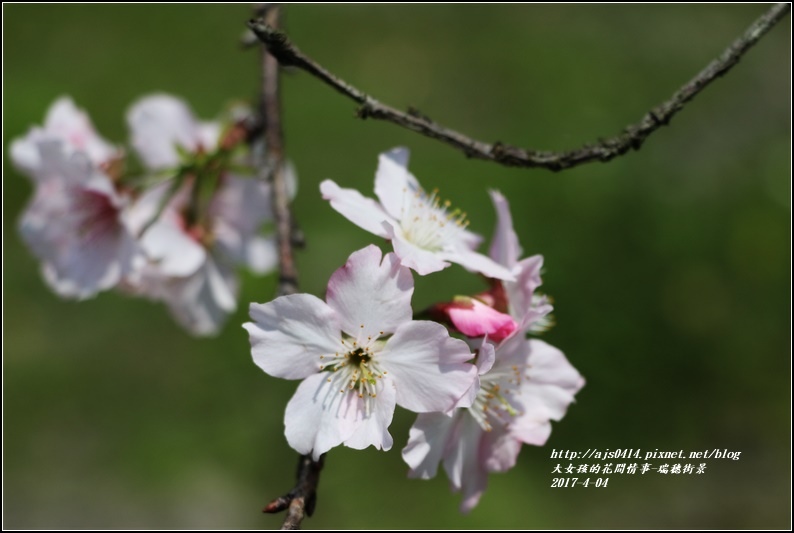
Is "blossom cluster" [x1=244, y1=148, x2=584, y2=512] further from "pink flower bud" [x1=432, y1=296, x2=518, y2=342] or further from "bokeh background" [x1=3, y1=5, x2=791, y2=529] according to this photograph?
"bokeh background" [x1=3, y1=5, x2=791, y2=529]

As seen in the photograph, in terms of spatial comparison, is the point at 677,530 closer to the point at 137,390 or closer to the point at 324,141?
the point at 137,390

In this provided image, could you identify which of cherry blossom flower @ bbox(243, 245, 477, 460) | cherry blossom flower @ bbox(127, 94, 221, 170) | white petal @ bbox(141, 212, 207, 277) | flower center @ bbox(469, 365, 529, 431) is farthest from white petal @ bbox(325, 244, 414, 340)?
cherry blossom flower @ bbox(127, 94, 221, 170)

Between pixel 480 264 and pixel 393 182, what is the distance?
8.6 inches

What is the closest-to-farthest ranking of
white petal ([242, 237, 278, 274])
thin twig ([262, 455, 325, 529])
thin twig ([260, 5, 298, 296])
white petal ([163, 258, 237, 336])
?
thin twig ([262, 455, 325, 529])
thin twig ([260, 5, 298, 296])
white petal ([163, 258, 237, 336])
white petal ([242, 237, 278, 274])

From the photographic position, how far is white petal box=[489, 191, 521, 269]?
108cm

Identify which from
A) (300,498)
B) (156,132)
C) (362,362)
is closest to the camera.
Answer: (300,498)

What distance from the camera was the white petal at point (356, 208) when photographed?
1.00 meters

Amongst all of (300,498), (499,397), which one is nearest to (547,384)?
(499,397)

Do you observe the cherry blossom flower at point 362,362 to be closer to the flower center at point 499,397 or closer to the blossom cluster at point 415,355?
the blossom cluster at point 415,355

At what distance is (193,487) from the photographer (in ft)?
8.58

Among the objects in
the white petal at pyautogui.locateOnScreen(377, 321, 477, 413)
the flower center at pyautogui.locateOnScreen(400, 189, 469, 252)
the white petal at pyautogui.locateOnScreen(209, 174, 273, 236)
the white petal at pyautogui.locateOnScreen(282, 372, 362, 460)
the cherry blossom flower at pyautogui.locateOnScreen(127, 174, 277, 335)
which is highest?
the white petal at pyautogui.locateOnScreen(209, 174, 273, 236)

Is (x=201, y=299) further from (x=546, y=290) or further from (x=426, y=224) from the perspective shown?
(x=546, y=290)

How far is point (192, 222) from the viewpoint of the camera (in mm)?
1525

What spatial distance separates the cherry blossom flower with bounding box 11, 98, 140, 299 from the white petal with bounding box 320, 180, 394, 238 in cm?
56
